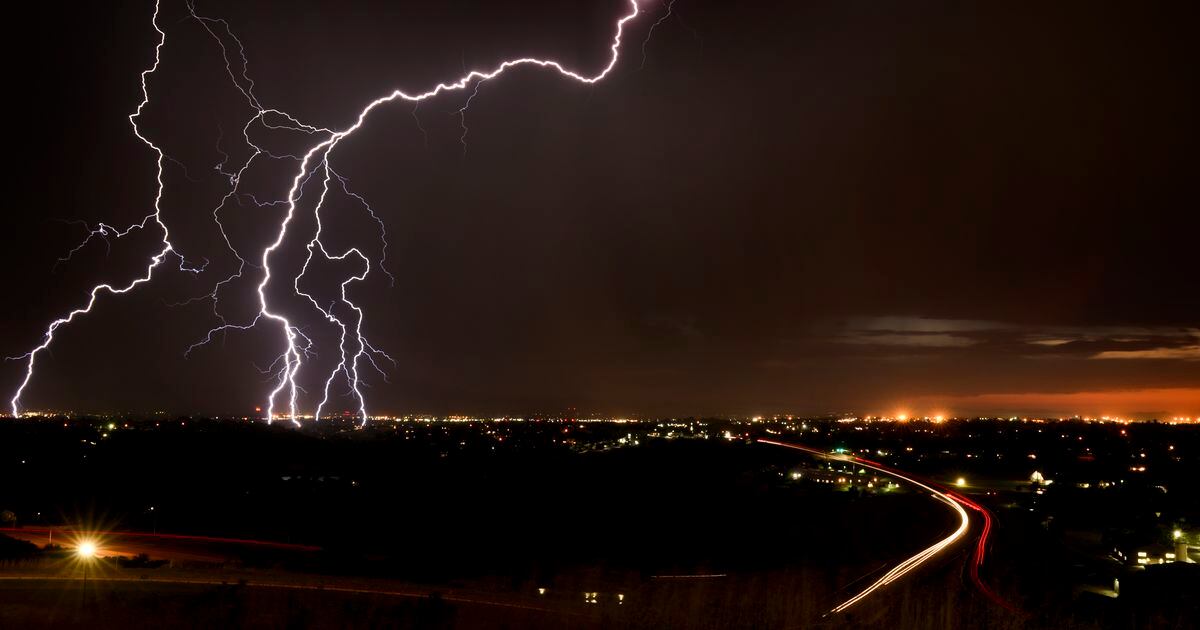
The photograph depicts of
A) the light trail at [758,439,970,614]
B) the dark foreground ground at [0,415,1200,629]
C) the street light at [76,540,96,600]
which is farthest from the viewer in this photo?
the light trail at [758,439,970,614]

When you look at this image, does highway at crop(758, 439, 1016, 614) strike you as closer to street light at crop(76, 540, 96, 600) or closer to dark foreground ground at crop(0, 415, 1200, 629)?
dark foreground ground at crop(0, 415, 1200, 629)

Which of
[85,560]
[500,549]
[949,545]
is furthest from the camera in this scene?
[500,549]

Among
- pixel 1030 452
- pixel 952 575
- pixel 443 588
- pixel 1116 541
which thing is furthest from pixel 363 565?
pixel 1030 452

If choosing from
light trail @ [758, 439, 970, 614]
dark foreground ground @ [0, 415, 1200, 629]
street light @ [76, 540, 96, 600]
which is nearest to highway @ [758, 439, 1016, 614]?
light trail @ [758, 439, 970, 614]

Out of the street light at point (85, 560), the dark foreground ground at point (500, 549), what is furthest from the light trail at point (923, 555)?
the street light at point (85, 560)

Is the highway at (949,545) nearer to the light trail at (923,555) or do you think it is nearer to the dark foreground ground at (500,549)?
the light trail at (923,555)

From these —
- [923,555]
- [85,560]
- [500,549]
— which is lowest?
[500,549]

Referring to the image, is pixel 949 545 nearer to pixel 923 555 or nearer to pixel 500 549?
pixel 923 555

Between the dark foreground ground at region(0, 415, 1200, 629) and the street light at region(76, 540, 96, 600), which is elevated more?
the street light at region(76, 540, 96, 600)

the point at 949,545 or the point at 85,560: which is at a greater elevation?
the point at 85,560

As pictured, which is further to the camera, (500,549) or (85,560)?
(500,549)

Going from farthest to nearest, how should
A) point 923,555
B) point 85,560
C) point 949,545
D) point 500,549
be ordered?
point 500,549 < point 949,545 < point 923,555 < point 85,560

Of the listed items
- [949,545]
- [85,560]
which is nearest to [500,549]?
[949,545]
